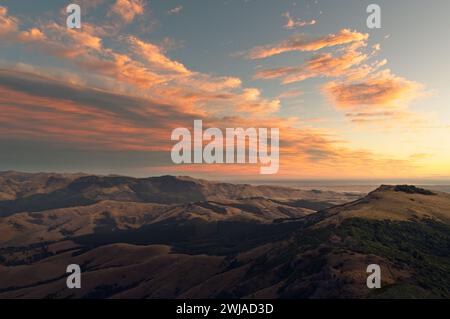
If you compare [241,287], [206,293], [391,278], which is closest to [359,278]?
[391,278]
